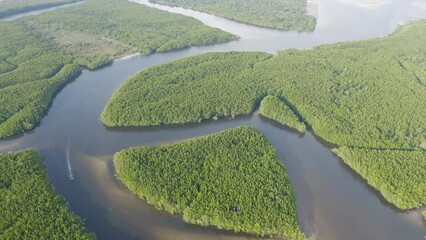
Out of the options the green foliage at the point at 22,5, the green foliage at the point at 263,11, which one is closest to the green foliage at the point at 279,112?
the green foliage at the point at 263,11

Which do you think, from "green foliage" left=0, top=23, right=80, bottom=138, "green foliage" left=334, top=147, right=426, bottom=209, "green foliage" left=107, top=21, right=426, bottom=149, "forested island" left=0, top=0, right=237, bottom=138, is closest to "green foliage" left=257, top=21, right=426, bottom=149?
"green foliage" left=107, top=21, right=426, bottom=149

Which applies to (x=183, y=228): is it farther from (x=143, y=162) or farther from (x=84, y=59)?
(x=84, y=59)

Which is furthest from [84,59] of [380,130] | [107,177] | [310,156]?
[380,130]

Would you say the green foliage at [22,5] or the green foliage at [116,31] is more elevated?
the green foliage at [22,5]

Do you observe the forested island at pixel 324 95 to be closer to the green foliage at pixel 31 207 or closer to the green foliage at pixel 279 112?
the green foliage at pixel 279 112

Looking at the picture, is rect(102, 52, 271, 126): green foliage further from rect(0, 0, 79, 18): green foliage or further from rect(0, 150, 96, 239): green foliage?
rect(0, 0, 79, 18): green foliage

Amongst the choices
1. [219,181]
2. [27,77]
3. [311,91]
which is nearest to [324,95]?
[311,91]
